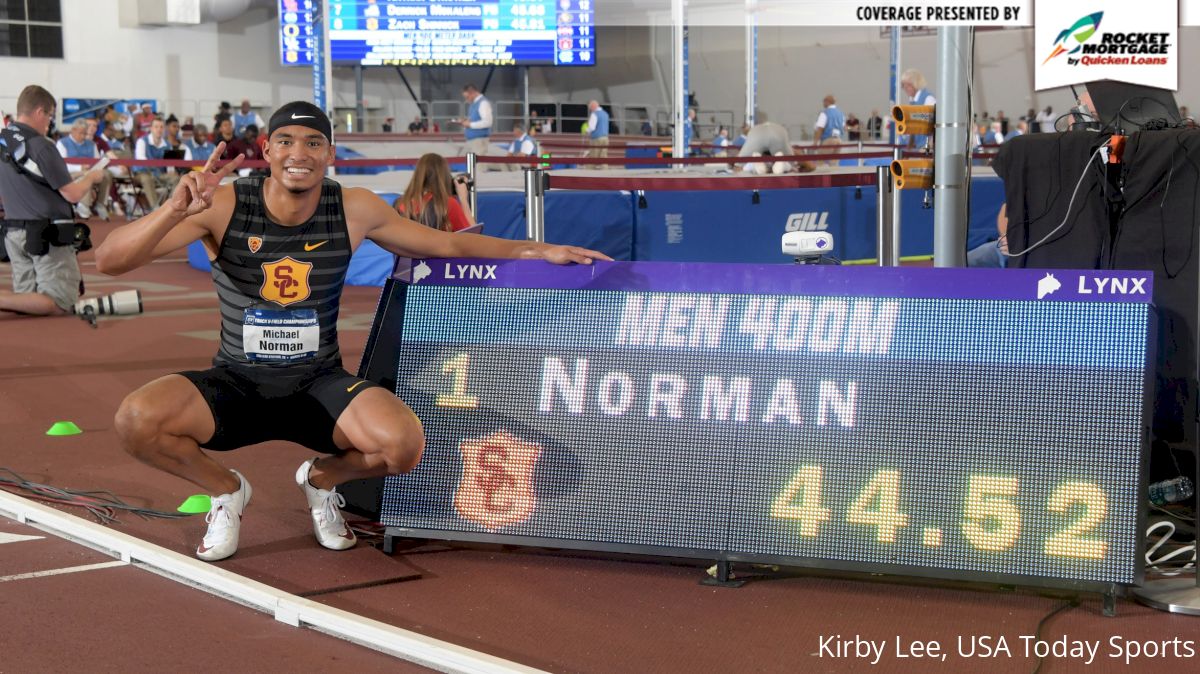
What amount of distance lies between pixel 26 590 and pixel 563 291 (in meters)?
2.19

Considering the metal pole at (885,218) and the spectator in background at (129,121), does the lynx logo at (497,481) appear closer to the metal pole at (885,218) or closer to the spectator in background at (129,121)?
the metal pole at (885,218)

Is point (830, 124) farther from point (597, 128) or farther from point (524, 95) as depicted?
point (524, 95)

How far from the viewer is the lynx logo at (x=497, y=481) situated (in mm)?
4906

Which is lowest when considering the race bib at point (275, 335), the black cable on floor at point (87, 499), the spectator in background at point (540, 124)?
the black cable on floor at point (87, 499)

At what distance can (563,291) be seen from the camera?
499 centimetres

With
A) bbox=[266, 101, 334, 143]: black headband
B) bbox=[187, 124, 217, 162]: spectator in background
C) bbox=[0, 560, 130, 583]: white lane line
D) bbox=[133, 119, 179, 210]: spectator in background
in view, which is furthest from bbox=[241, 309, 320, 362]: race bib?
bbox=[187, 124, 217, 162]: spectator in background

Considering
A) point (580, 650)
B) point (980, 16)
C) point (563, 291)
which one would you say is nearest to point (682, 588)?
point (580, 650)

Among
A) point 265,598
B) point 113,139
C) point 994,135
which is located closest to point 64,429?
point 265,598

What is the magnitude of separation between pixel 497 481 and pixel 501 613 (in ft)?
2.26

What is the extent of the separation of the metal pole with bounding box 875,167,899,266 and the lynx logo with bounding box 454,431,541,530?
567cm

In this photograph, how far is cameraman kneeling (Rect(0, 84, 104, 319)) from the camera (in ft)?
34.2

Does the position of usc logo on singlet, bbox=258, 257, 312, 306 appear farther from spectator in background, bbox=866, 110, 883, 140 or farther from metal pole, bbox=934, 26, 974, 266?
spectator in background, bbox=866, 110, 883, 140

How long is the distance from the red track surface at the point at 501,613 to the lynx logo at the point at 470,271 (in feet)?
3.52

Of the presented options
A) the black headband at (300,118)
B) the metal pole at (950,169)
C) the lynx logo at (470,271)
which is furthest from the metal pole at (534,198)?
the black headband at (300,118)
